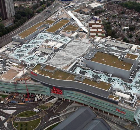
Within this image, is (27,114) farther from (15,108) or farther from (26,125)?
(15,108)

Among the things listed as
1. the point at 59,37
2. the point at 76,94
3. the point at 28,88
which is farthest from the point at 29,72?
the point at 59,37

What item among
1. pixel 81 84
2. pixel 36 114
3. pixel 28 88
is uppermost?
pixel 81 84

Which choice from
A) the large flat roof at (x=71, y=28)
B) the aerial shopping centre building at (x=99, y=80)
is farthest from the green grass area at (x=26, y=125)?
the large flat roof at (x=71, y=28)

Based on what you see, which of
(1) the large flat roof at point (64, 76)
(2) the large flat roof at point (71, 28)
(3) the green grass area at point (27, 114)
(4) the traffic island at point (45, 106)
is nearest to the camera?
(1) the large flat roof at point (64, 76)

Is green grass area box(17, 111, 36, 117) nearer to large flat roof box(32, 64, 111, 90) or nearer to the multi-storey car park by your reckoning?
the multi-storey car park

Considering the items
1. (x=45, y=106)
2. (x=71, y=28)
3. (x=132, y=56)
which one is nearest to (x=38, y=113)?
(x=45, y=106)

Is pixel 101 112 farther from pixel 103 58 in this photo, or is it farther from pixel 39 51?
pixel 39 51

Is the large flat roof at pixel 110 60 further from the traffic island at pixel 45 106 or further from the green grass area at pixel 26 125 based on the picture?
the green grass area at pixel 26 125
